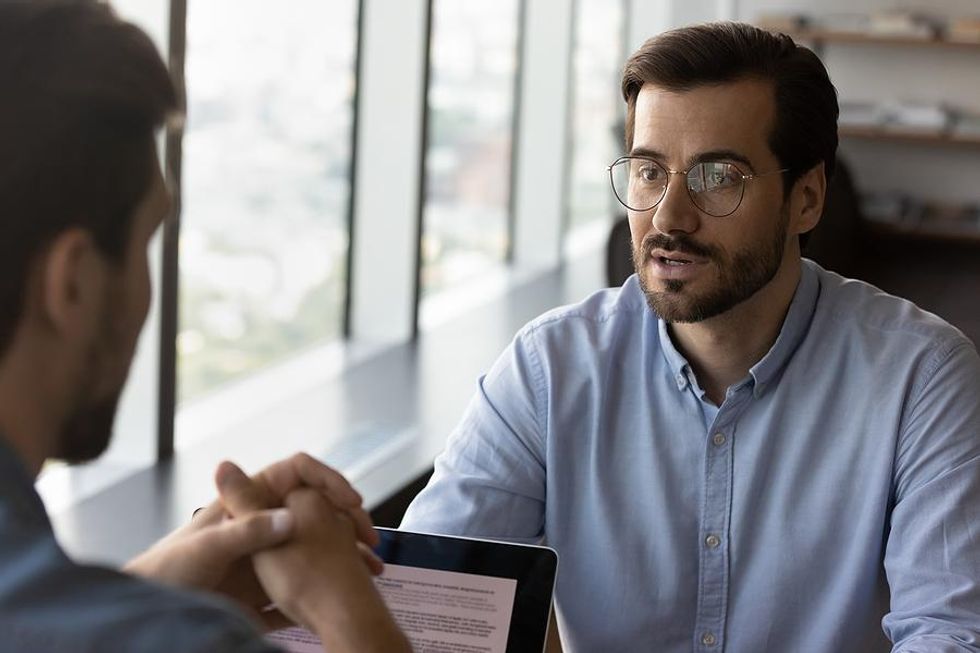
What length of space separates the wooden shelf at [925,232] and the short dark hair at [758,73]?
4.54 meters

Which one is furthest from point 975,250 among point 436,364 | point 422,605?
point 422,605

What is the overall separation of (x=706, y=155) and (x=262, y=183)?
2.50m

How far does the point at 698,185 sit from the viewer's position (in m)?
1.93

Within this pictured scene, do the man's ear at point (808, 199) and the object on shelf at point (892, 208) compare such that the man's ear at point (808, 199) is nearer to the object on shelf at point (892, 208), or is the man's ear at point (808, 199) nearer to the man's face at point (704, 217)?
the man's face at point (704, 217)

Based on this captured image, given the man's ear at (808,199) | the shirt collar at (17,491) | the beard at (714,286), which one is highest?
the shirt collar at (17,491)

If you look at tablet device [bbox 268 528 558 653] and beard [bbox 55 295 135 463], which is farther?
tablet device [bbox 268 528 558 653]

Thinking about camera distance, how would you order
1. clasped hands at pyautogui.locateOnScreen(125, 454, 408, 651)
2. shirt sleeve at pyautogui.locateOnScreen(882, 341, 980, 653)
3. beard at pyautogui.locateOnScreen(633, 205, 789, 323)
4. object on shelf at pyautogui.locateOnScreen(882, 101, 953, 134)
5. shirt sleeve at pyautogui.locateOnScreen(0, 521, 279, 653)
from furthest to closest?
1. object on shelf at pyautogui.locateOnScreen(882, 101, 953, 134)
2. beard at pyautogui.locateOnScreen(633, 205, 789, 323)
3. shirt sleeve at pyautogui.locateOnScreen(882, 341, 980, 653)
4. clasped hands at pyautogui.locateOnScreen(125, 454, 408, 651)
5. shirt sleeve at pyautogui.locateOnScreen(0, 521, 279, 653)

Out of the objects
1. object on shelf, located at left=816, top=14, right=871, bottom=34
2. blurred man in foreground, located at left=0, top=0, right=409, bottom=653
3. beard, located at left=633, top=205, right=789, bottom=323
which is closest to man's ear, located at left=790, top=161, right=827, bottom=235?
beard, located at left=633, top=205, right=789, bottom=323

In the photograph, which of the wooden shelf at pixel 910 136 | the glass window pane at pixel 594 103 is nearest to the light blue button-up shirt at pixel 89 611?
the wooden shelf at pixel 910 136

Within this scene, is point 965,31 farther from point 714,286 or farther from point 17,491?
point 17,491

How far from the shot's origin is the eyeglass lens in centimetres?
193

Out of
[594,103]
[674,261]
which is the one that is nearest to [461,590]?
[674,261]

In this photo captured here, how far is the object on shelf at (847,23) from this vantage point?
6.48 m

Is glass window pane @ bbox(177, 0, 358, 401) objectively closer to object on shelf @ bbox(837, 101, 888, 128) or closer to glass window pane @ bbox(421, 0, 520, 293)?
glass window pane @ bbox(421, 0, 520, 293)
